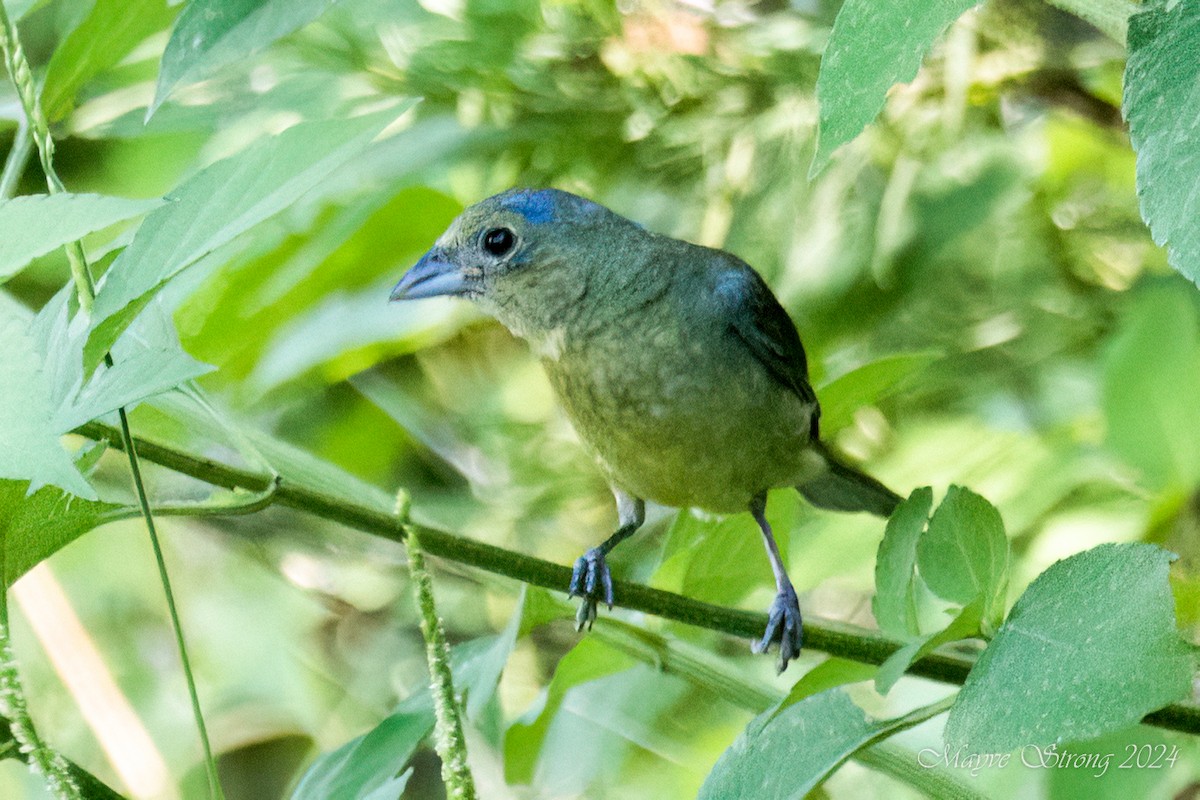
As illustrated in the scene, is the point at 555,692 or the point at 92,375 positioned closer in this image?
the point at 92,375

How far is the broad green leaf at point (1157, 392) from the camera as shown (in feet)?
6.53

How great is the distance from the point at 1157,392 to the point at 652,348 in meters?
0.79

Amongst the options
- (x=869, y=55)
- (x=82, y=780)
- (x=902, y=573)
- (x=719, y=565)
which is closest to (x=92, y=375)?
(x=82, y=780)

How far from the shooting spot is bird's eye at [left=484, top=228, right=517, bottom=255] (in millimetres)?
2469

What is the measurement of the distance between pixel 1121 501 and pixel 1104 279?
1.77ft

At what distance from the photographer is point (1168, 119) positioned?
38.1 inches

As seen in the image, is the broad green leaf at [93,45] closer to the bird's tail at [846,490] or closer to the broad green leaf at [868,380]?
the broad green leaf at [868,380]

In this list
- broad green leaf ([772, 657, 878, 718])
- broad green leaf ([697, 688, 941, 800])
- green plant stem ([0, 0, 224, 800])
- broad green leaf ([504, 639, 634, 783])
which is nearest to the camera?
green plant stem ([0, 0, 224, 800])

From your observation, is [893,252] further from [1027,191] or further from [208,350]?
[208,350]

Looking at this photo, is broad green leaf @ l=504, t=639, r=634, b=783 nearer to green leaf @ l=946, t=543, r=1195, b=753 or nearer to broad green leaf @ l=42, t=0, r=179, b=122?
green leaf @ l=946, t=543, r=1195, b=753

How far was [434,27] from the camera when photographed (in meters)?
2.67

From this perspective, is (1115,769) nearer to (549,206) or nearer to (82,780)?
(82,780)

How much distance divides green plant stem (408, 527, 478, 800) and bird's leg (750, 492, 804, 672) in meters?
0.93

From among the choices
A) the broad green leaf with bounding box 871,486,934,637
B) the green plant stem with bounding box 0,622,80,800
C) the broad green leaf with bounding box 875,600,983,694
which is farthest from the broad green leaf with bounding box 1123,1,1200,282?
the green plant stem with bounding box 0,622,80,800
